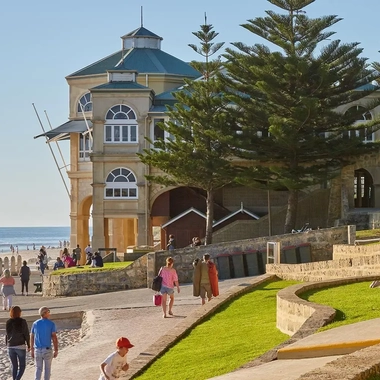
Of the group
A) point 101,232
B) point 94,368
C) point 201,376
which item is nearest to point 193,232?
point 101,232

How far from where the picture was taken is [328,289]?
16.8 m

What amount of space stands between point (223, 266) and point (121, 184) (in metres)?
14.5

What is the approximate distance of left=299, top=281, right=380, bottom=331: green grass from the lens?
13008mm

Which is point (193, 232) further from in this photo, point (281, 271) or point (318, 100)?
point (281, 271)

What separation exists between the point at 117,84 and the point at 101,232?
5.91 metres

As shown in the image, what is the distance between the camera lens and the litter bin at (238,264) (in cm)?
2783

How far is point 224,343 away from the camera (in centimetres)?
1378

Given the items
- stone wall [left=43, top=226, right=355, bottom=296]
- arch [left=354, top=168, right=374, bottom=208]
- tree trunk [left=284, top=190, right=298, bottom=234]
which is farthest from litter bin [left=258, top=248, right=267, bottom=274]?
arch [left=354, top=168, right=374, bottom=208]

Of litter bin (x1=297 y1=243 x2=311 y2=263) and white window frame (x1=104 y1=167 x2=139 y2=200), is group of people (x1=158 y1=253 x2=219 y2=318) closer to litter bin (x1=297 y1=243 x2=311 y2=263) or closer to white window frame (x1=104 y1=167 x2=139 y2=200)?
litter bin (x1=297 y1=243 x2=311 y2=263)

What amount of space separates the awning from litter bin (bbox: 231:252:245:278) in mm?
20650

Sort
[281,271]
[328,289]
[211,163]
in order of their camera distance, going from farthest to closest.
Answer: [211,163]
[281,271]
[328,289]

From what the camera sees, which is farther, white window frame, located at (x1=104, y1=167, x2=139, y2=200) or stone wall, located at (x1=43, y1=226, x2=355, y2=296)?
white window frame, located at (x1=104, y1=167, x2=139, y2=200)

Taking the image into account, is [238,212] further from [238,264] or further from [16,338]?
[16,338]

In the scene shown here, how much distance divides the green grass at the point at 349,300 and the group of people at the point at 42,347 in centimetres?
263
